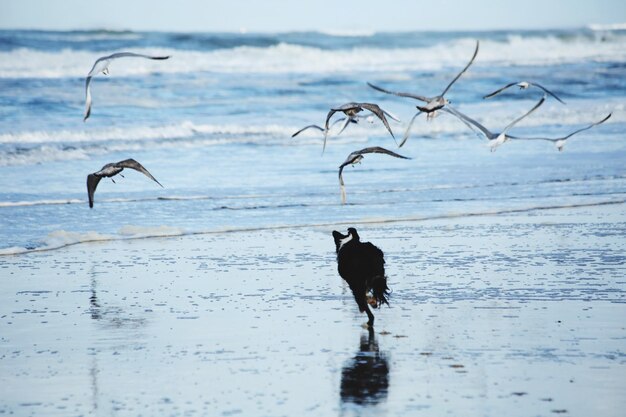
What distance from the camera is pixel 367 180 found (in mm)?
17938

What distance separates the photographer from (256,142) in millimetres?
24297

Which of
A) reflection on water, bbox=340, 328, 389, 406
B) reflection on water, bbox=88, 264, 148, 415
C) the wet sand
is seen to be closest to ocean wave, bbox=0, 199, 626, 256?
the wet sand

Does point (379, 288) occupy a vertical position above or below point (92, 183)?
below

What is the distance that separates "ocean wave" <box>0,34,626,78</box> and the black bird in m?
31.9

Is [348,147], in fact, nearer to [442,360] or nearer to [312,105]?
[312,105]

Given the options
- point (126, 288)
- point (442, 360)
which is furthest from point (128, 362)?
point (126, 288)

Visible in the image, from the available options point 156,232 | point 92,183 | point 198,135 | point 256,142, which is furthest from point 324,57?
point 92,183

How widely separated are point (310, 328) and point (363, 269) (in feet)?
1.82

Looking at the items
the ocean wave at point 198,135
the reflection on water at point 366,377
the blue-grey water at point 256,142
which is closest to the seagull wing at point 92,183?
the blue-grey water at point 256,142

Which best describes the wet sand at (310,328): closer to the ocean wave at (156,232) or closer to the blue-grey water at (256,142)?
the ocean wave at (156,232)

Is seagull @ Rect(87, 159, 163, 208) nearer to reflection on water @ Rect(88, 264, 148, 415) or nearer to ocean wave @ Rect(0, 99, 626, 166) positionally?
reflection on water @ Rect(88, 264, 148, 415)

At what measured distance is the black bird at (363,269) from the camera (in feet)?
27.9

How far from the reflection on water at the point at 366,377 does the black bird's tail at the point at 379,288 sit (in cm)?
51

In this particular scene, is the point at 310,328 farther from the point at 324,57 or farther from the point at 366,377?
the point at 324,57
